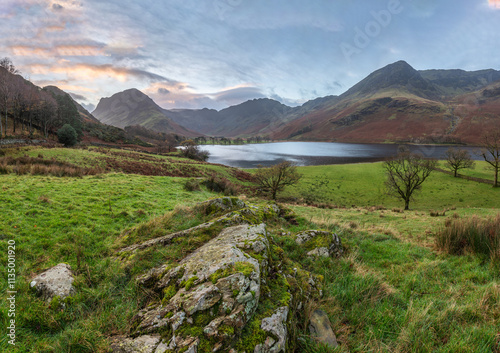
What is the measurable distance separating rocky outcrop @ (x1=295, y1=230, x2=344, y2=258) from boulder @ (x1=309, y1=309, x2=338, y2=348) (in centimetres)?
235

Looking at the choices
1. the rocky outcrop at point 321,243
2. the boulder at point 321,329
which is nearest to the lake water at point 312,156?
the rocky outcrop at point 321,243

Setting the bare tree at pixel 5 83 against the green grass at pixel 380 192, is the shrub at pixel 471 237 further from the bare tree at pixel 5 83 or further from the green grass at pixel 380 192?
the bare tree at pixel 5 83

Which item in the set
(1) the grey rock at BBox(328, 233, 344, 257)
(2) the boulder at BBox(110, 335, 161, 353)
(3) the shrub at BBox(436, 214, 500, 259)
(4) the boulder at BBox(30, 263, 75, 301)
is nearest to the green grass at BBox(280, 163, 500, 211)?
(3) the shrub at BBox(436, 214, 500, 259)

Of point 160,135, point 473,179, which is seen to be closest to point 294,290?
point 473,179

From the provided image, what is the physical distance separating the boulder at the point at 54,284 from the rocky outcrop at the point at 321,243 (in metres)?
5.81

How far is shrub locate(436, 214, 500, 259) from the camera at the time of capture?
21.8 feet

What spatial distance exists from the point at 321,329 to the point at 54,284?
5.29 metres

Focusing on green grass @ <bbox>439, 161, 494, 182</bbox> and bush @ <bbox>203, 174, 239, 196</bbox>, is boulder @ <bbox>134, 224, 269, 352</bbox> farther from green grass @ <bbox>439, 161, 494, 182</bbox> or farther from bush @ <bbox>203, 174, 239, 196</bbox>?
green grass @ <bbox>439, 161, 494, 182</bbox>

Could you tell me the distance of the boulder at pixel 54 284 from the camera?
13.4ft

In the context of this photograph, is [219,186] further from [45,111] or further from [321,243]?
[45,111]

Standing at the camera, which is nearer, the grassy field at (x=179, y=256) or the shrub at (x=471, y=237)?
the grassy field at (x=179, y=256)

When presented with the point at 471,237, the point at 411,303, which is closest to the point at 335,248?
the point at 411,303

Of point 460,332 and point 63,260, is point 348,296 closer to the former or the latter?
point 460,332

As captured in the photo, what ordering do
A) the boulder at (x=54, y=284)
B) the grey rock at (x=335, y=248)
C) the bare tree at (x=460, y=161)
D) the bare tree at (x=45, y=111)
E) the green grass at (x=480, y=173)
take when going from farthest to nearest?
1. the bare tree at (x=45, y=111)
2. the bare tree at (x=460, y=161)
3. the green grass at (x=480, y=173)
4. the grey rock at (x=335, y=248)
5. the boulder at (x=54, y=284)
